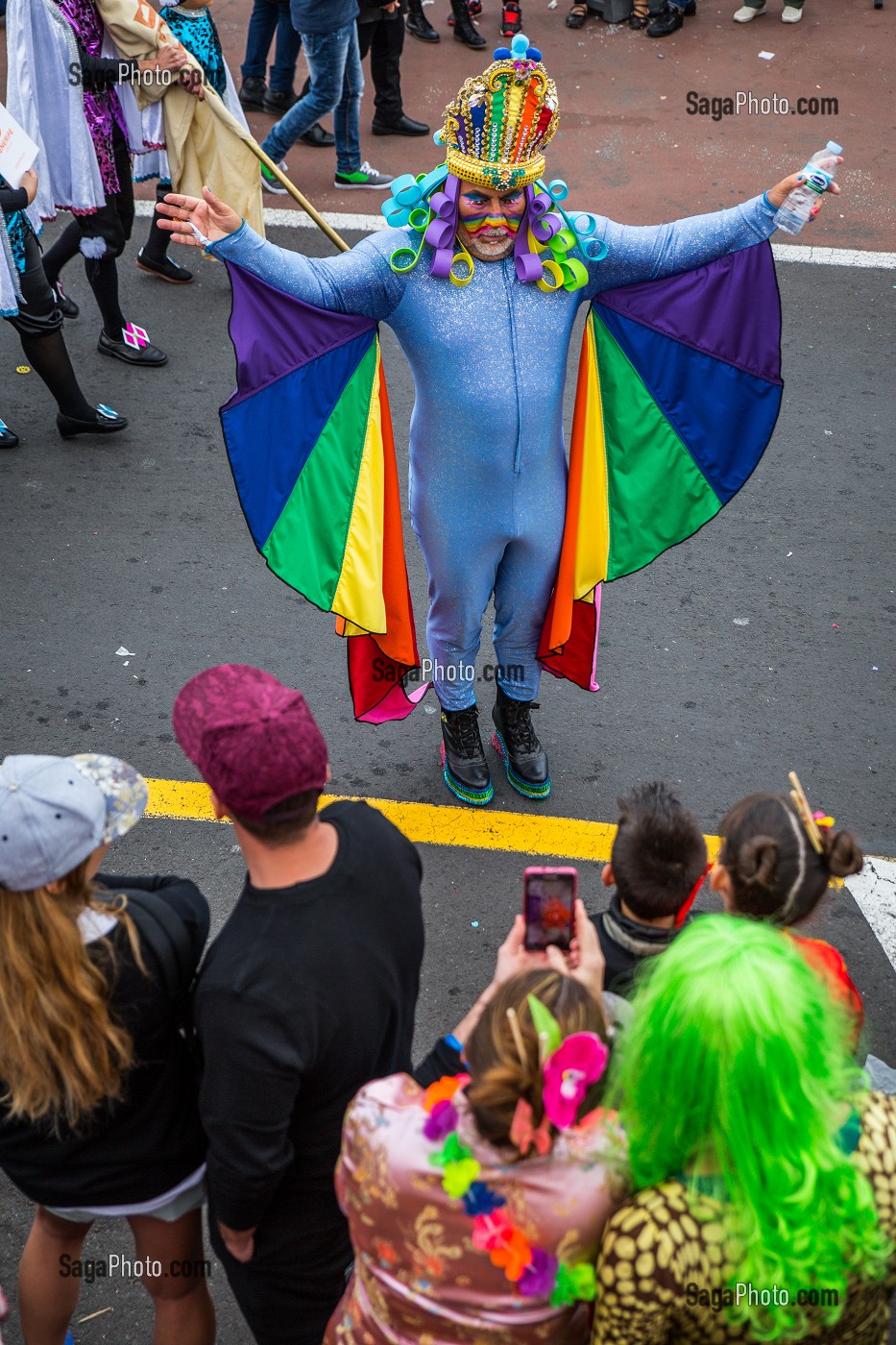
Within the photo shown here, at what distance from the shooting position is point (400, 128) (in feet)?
27.3

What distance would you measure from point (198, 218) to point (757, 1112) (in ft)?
7.96

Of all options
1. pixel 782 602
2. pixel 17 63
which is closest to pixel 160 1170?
pixel 782 602

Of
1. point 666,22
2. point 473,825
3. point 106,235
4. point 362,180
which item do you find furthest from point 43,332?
point 666,22

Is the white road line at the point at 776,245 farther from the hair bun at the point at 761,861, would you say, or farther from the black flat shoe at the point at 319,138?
the hair bun at the point at 761,861

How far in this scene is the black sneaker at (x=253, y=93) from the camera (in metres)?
8.45

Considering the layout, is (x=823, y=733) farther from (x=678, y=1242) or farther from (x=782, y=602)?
(x=678, y=1242)

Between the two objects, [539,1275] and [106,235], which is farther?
[106,235]

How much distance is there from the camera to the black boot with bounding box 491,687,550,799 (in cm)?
396

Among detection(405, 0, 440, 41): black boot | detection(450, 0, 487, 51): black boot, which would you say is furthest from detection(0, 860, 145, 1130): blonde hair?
detection(405, 0, 440, 41): black boot

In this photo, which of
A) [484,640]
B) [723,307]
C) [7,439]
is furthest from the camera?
[7,439]

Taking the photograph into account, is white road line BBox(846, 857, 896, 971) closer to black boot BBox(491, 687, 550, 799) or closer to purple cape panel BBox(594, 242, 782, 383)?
black boot BBox(491, 687, 550, 799)

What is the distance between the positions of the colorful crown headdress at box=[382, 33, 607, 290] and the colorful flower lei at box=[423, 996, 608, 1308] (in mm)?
2140

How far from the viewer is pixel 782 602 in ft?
15.8

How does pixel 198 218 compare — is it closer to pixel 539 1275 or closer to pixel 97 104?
pixel 539 1275
